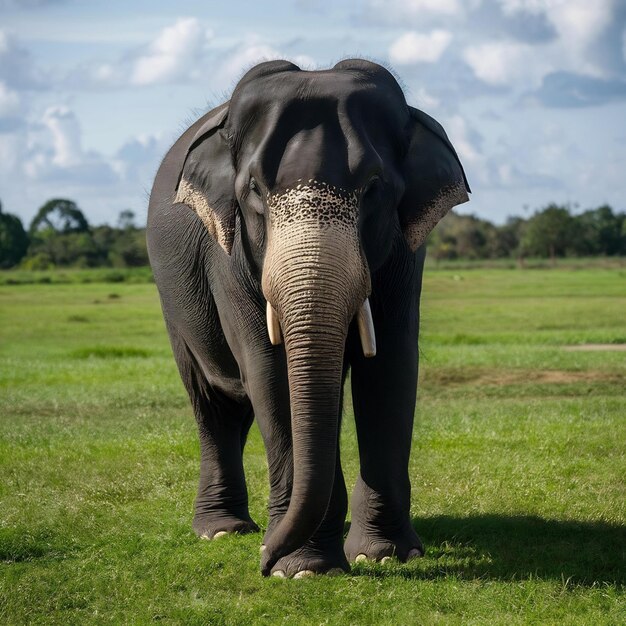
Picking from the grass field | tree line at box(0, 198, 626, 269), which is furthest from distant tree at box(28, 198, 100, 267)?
the grass field

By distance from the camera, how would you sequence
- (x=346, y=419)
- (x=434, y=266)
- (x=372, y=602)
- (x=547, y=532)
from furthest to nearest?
(x=434, y=266) → (x=346, y=419) → (x=547, y=532) → (x=372, y=602)

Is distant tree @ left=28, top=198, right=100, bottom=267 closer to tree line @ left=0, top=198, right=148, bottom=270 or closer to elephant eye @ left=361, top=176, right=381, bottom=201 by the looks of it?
tree line @ left=0, top=198, right=148, bottom=270

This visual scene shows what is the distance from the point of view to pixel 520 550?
805 cm

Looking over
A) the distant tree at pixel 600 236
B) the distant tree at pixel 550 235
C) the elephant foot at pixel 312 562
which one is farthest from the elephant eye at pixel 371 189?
the distant tree at pixel 600 236

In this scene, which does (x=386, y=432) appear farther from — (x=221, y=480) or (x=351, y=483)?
(x=351, y=483)

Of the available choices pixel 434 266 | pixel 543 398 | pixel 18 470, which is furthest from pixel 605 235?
pixel 18 470

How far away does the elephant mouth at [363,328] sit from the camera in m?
6.70

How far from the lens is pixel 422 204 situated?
7254mm


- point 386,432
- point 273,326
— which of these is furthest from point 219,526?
point 273,326

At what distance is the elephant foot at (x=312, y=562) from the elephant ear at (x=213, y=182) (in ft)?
5.84

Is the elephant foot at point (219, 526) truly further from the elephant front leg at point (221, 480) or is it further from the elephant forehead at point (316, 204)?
the elephant forehead at point (316, 204)

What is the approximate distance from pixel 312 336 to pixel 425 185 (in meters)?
1.39

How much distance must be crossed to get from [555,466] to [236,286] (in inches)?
177

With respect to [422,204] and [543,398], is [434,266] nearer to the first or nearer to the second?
[543,398]
